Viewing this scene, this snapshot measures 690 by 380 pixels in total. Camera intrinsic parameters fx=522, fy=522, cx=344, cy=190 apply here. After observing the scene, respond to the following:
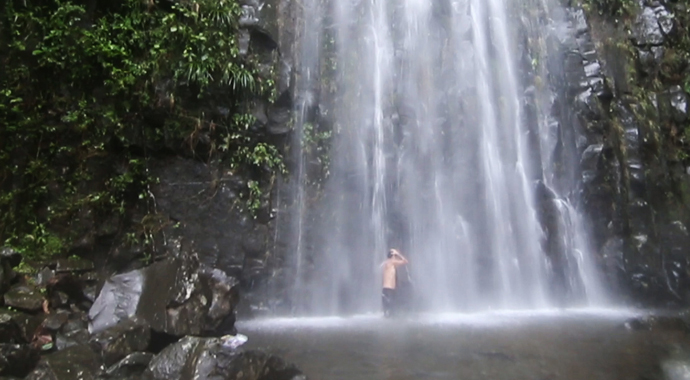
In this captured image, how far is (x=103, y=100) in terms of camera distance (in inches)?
348

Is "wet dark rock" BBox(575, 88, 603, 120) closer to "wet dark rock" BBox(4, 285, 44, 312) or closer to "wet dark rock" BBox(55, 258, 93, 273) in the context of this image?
"wet dark rock" BBox(55, 258, 93, 273)

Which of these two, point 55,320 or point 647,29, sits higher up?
point 647,29

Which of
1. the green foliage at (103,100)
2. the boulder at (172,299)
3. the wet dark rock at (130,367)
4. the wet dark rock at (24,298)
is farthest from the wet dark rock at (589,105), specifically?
the wet dark rock at (24,298)

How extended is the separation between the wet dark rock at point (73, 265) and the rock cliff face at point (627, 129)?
9.47m

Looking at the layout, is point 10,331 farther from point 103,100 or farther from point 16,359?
point 103,100

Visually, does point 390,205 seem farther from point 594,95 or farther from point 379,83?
point 594,95

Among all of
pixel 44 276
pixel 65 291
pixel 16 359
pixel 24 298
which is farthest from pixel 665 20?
pixel 16 359

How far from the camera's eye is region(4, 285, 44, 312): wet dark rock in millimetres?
6430

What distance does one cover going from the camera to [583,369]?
593cm

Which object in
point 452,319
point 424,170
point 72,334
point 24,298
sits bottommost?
point 72,334

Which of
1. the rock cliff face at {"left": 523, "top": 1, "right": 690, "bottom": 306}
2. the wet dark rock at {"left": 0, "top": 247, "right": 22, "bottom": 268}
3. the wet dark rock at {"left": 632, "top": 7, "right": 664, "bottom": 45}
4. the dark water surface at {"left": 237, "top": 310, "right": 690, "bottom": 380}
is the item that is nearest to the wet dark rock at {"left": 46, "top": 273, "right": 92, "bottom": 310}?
the wet dark rock at {"left": 0, "top": 247, "right": 22, "bottom": 268}

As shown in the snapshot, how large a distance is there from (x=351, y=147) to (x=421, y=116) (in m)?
1.88

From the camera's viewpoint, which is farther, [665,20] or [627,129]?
[665,20]

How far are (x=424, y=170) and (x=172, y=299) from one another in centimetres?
632
